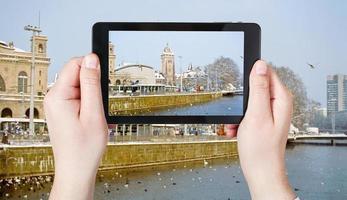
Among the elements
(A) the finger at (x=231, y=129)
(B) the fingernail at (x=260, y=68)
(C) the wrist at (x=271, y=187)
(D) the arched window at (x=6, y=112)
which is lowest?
(D) the arched window at (x=6, y=112)

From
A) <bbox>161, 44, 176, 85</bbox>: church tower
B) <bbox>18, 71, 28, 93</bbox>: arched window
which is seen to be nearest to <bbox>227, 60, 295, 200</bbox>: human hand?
<bbox>161, 44, 176, 85</bbox>: church tower

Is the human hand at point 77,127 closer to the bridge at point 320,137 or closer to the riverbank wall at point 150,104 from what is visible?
the riverbank wall at point 150,104

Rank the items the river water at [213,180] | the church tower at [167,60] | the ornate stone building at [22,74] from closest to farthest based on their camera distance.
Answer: the church tower at [167,60]
the ornate stone building at [22,74]
the river water at [213,180]

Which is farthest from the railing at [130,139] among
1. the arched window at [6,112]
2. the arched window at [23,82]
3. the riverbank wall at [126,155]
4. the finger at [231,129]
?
the finger at [231,129]

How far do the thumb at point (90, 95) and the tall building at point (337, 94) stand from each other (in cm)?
728

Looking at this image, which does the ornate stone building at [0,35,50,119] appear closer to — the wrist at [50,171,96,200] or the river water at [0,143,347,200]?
the river water at [0,143,347,200]

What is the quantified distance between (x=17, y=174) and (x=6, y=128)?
0.62 metres

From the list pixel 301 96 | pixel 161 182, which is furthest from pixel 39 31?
pixel 301 96

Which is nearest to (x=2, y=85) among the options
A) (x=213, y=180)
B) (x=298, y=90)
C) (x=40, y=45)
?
(x=40, y=45)

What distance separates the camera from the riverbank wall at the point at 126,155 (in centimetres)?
686

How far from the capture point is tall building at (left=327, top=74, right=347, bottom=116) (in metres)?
7.49

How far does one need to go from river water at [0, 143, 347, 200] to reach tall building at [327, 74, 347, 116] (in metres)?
1.05

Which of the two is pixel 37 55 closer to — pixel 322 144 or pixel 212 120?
pixel 322 144

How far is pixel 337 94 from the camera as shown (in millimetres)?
7551
